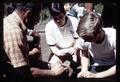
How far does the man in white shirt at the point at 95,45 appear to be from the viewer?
5676 millimetres

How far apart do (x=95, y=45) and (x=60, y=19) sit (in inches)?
21.9

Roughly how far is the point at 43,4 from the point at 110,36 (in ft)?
3.10

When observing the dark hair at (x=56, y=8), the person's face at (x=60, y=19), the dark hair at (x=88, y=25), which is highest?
the dark hair at (x=56, y=8)

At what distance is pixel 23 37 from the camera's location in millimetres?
5691

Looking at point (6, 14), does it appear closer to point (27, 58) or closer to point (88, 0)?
point (27, 58)

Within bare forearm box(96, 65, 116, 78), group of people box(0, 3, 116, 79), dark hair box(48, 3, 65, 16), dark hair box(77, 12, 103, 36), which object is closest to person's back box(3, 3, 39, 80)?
group of people box(0, 3, 116, 79)

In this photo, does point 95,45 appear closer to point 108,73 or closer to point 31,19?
point 108,73

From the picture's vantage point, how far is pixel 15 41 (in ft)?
18.7

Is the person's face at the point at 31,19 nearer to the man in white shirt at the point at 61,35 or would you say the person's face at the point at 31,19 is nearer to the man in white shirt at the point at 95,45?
the man in white shirt at the point at 61,35

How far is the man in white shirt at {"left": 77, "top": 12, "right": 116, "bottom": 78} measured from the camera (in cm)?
568

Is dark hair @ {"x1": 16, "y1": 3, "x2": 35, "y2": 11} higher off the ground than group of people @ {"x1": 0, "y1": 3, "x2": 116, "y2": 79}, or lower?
higher

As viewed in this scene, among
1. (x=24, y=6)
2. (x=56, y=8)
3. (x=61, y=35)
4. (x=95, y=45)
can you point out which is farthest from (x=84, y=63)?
(x=24, y=6)

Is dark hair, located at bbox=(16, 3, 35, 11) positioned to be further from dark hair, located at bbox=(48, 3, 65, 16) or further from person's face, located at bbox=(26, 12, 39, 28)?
dark hair, located at bbox=(48, 3, 65, 16)

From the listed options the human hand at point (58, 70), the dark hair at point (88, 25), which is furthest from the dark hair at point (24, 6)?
the human hand at point (58, 70)
